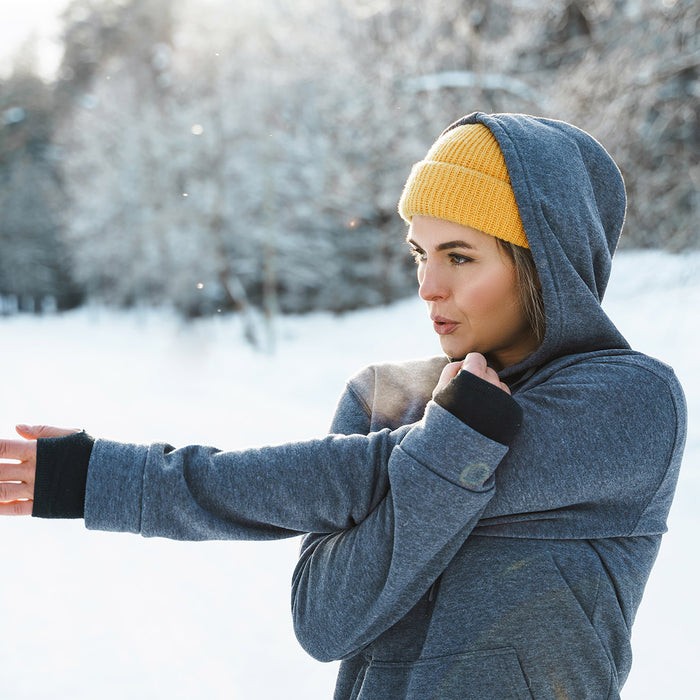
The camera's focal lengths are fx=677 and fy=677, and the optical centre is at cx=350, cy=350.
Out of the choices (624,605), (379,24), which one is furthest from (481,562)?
(379,24)

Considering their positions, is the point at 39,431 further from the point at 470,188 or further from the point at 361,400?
the point at 470,188

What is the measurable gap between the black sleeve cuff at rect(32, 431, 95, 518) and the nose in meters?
0.64

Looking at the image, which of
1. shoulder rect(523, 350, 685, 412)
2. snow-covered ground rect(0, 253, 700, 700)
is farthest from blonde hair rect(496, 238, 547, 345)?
snow-covered ground rect(0, 253, 700, 700)

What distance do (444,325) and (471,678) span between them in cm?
60

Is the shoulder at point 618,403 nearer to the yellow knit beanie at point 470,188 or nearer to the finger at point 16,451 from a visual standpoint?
the yellow knit beanie at point 470,188

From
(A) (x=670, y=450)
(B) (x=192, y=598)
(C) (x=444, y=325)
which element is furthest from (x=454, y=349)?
(B) (x=192, y=598)

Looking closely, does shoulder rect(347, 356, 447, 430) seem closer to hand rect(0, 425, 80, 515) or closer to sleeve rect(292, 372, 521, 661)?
sleeve rect(292, 372, 521, 661)

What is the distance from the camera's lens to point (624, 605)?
3.67ft

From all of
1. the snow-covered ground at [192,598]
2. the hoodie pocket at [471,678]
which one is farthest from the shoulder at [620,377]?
the snow-covered ground at [192,598]

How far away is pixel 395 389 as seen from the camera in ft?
4.43

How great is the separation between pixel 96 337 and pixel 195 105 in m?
9.96

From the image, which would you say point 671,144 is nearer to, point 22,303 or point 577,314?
point 577,314

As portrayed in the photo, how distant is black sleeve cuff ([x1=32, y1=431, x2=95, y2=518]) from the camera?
996mm

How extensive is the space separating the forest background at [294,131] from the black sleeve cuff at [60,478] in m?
5.81
